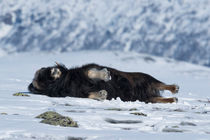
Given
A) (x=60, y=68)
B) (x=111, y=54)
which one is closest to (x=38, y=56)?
(x=111, y=54)

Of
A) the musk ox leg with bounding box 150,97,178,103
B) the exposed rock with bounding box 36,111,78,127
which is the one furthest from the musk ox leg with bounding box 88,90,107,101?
the exposed rock with bounding box 36,111,78,127

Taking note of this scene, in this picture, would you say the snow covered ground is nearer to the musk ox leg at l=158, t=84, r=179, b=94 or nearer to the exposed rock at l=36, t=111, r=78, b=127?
the exposed rock at l=36, t=111, r=78, b=127

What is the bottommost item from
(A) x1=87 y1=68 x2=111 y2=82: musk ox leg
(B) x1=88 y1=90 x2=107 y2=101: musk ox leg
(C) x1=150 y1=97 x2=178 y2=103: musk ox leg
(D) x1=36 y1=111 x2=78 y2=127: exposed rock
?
(D) x1=36 y1=111 x2=78 y2=127: exposed rock

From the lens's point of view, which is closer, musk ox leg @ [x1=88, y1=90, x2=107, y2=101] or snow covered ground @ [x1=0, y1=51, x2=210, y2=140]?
snow covered ground @ [x1=0, y1=51, x2=210, y2=140]

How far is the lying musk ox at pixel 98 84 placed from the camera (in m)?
7.67

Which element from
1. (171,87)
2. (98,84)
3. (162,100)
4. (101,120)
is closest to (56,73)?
(98,84)

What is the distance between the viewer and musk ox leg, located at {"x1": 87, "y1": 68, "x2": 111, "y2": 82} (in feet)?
24.6

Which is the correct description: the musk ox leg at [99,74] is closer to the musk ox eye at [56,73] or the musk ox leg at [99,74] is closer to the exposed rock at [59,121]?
the musk ox eye at [56,73]

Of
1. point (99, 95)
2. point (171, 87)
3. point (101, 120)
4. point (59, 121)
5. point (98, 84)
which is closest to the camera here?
point (59, 121)

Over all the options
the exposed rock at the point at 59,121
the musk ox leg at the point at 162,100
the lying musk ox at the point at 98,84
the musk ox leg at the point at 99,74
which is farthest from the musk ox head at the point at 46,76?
the exposed rock at the point at 59,121

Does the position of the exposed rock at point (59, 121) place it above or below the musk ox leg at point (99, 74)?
below

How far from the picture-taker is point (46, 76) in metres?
8.06

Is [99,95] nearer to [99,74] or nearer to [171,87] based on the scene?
[99,74]

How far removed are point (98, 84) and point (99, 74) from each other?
199mm
